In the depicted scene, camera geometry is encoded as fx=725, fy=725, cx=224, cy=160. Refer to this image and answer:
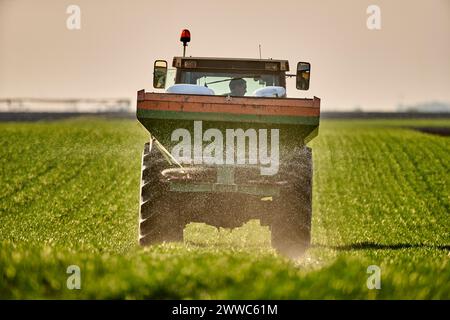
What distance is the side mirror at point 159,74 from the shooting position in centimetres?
1054

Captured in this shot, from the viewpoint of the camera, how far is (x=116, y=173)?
21938 mm

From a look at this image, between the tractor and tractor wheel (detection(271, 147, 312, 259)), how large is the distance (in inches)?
0.5

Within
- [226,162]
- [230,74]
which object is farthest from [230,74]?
[226,162]

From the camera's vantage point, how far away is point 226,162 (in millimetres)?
9125

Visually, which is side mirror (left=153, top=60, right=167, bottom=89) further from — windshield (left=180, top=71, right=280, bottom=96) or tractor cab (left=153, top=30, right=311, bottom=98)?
windshield (left=180, top=71, right=280, bottom=96)

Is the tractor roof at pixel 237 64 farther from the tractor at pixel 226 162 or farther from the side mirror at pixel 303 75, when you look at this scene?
the tractor at pixel 226 162

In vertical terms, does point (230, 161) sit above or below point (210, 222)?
above

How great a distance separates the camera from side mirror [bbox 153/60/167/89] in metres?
10.5

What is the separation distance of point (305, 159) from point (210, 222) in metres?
1.55

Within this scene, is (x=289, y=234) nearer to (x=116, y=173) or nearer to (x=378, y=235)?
(x=378, y=235)

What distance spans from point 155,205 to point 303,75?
2815mm

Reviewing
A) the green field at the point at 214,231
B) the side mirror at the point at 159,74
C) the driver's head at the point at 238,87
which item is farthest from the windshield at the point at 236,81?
the green field at the point at 214,231

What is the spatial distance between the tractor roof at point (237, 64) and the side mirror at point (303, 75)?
1.42 feet
